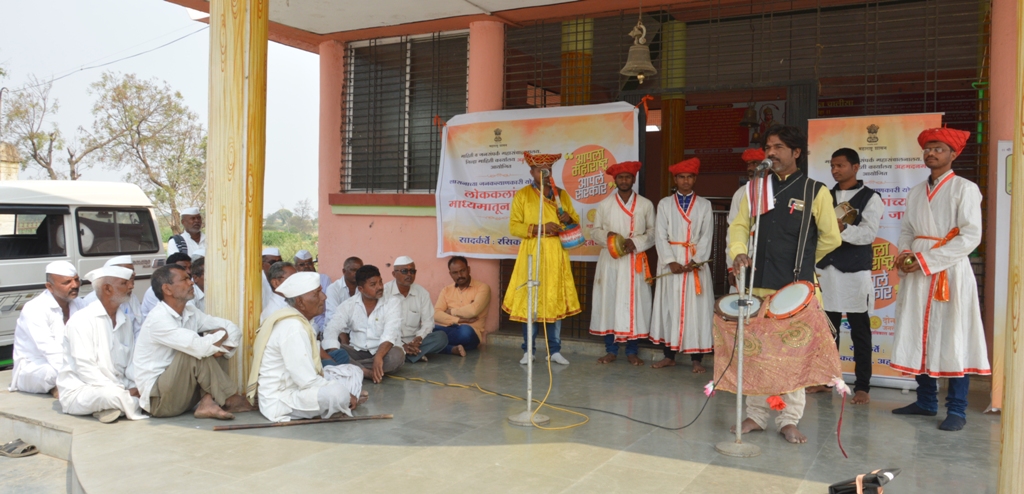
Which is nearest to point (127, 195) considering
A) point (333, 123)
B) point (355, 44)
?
Answer: point (333, 123)

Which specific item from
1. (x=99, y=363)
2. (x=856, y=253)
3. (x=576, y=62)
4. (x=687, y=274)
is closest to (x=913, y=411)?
(x=856, y=253)

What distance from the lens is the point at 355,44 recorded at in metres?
9.73

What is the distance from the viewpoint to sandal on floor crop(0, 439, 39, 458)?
500cm

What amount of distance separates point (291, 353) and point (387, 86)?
5408mm

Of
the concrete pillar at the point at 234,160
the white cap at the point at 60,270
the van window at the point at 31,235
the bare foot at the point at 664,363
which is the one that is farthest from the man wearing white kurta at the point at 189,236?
the bare foot at the point at 664,363

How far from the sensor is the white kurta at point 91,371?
507 cm

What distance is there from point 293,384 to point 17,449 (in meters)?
1.87

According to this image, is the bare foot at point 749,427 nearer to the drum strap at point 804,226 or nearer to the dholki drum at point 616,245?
the drum strap at point 804,226

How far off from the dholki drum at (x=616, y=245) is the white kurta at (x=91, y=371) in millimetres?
4056

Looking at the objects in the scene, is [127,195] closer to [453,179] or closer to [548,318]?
[453,179]

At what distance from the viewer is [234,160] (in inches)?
213

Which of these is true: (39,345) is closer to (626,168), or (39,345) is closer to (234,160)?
(234,160)

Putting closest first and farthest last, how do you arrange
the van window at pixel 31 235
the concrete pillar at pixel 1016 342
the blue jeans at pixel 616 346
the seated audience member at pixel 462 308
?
the concrete pillar at pixel 1016 342, the blue jeans at pixel 616 346, the seated audience member at pixel 462 308, the van window at pixel 31 235

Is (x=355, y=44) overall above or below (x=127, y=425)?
above
